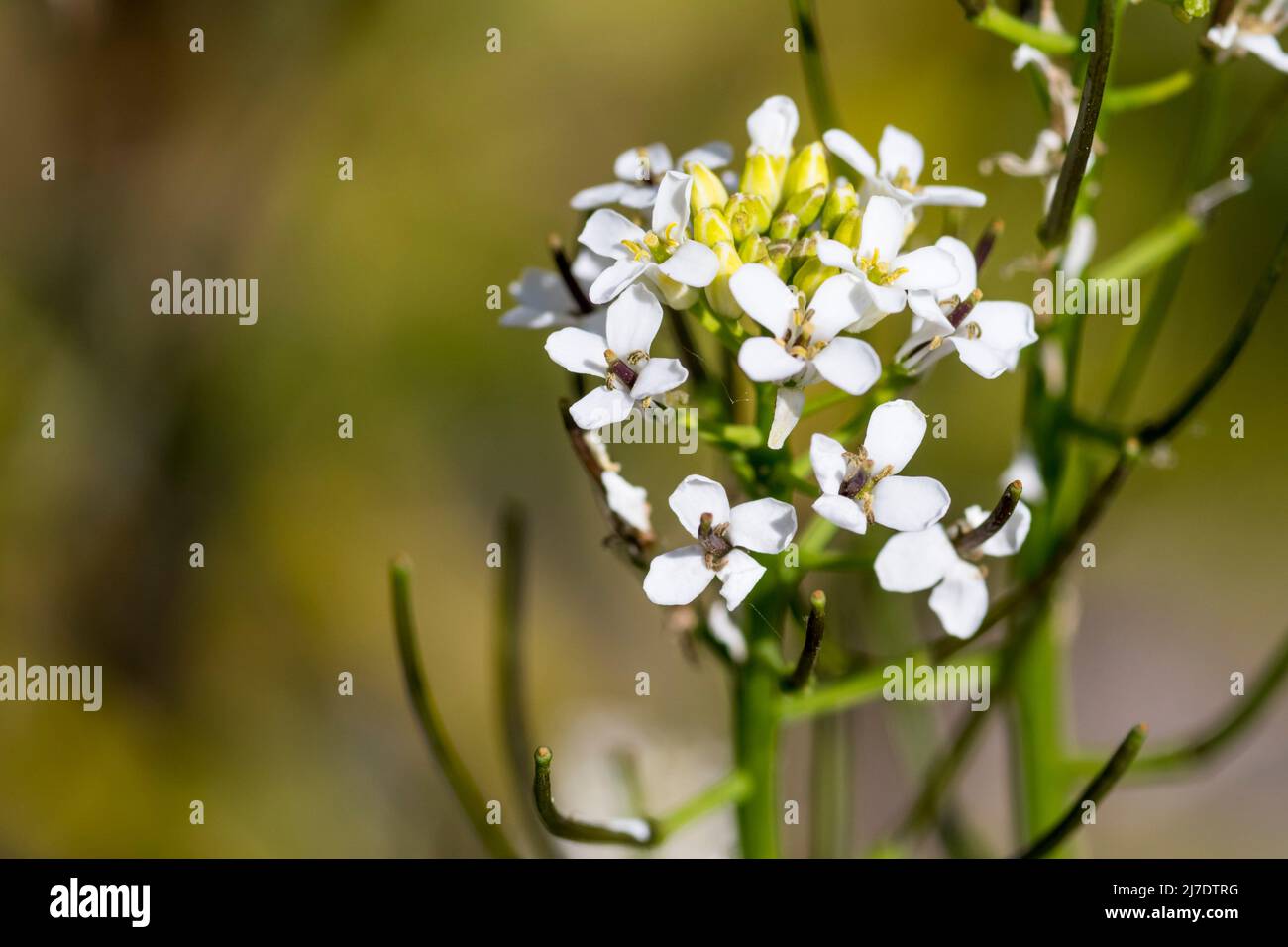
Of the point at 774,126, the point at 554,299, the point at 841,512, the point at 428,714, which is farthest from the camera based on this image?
the point at 428,714

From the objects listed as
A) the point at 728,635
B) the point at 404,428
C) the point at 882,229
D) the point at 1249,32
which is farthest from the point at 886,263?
the point at 404,428

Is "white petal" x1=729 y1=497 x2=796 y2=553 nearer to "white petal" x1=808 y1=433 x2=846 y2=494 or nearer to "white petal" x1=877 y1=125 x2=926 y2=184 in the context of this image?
"white petal" x1=808 y1=433 x2=846 y2=494

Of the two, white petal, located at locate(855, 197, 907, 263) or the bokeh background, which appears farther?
the bokeh background

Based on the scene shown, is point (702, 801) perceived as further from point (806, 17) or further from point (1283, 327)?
point (1283, 327)

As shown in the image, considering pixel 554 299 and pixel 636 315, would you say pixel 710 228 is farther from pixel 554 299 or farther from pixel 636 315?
pixel 554 299

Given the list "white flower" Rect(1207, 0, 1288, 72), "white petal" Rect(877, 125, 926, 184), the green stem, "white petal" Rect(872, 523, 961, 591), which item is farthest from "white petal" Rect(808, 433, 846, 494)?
"white flower" Rect(1207, 0, 1288, 72)

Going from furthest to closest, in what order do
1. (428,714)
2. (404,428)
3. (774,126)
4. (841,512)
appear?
1. (404,428)
2. (428,714)
3. (774,126)
4. (841,512)

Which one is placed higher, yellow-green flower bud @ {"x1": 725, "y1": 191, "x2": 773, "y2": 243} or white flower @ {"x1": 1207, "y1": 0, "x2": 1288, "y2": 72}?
white flower @ {"x1": 1207, "y1": 0, "x2": 1288, "y2": 72}
